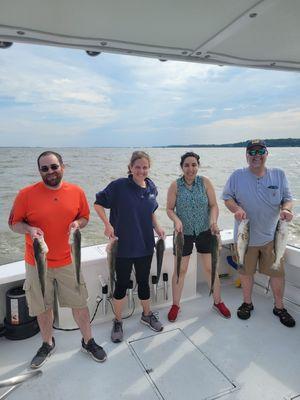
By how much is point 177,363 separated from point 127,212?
1518 millimetres

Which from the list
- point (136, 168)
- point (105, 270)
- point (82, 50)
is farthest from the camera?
point (105, 270)

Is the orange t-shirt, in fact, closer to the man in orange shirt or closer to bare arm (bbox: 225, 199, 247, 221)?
the man in orange shirt

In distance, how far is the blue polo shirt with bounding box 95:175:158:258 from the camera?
3.10 meters

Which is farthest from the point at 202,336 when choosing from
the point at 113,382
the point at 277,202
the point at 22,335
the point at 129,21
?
the point at 129,21

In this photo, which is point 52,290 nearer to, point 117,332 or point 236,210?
point 117,332

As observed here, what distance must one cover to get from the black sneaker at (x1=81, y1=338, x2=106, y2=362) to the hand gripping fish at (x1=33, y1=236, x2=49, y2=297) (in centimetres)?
87

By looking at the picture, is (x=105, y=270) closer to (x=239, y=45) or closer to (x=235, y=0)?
(x=239, y=45)

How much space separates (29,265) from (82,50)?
1.82 metres

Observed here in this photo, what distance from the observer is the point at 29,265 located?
269 cm

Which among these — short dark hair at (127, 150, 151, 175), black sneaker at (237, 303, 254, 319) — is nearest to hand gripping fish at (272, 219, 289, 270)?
black sneaker at (237, 303, 254, 319)

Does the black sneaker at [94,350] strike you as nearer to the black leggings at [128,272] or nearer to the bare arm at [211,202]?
the black leggings at [128,272]

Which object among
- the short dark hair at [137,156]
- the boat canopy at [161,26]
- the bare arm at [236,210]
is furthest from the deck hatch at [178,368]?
the boat canopy at [161,26]

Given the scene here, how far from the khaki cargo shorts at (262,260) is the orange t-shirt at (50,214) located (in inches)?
80.1

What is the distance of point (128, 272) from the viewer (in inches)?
126
